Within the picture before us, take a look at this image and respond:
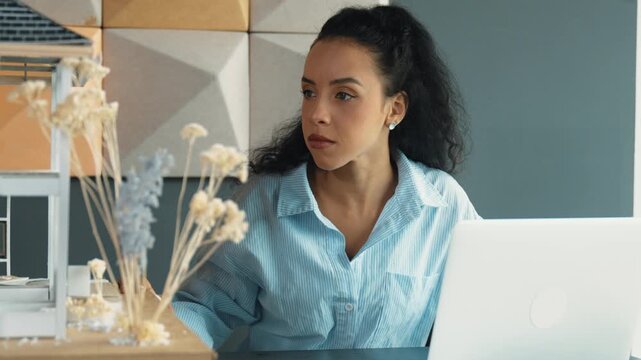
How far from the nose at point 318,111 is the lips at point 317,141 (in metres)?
0.04

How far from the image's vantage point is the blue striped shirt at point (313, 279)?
2.57 metres

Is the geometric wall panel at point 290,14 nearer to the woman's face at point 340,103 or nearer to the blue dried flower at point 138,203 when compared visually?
the woman's face at point 340,103

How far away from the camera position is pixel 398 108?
2.87 metres

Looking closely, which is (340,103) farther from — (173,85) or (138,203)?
(173,85)

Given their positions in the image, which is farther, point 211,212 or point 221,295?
point 221,295

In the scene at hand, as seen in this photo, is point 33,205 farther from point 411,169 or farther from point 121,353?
point 121,353

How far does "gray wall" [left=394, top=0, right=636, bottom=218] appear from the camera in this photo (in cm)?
434

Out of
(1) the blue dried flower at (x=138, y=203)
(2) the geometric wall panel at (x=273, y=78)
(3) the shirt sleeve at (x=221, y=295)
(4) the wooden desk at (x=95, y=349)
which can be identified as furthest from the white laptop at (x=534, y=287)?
(2) the geometric wall panel at (x=273, y=78)

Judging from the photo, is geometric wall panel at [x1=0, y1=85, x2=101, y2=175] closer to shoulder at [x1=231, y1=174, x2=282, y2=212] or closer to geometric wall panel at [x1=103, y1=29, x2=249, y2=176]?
geometric wall panel at [x1=103, y1=29, x2=249, y2=176]

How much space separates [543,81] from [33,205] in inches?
86.1

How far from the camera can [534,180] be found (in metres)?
4.46

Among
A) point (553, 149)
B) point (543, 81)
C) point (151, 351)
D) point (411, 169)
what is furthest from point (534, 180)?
point (151, 351)

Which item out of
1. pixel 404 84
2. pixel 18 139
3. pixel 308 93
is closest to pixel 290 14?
pixel 18 139

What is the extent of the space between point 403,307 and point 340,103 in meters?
0.55
